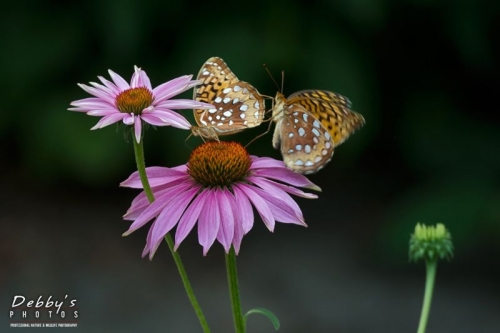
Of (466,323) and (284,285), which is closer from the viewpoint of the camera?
(466,323)

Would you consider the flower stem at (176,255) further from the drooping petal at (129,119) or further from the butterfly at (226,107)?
the butterfly at (226,107)

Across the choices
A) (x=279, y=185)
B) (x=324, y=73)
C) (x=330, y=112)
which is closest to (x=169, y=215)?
(x=279, y=185)

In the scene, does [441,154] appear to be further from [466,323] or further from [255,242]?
[255,242]

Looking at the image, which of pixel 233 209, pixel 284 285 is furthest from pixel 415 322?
pixel 233 209

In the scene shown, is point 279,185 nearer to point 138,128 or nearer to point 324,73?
point 138,128

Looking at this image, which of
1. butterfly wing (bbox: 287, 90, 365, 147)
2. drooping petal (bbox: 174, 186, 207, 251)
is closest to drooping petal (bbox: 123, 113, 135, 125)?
drooping petal (bbox: 174, 186, 207, 251)

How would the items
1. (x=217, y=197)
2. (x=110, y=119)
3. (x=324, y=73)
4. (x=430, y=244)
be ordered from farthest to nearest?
(x=324, y=73) → (x=430, y=244) → (x=217, y=197) → (x=110, y=119)

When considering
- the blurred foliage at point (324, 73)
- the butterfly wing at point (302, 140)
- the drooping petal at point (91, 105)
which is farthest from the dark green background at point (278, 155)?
the drooping petal at point (91, 105)
